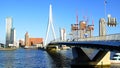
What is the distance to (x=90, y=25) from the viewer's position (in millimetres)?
197375

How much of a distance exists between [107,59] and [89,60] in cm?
465

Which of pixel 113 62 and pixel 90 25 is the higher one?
pixel 90 25

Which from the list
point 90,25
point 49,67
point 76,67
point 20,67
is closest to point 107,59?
point 76,67

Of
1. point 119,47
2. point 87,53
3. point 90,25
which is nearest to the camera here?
point 119,47

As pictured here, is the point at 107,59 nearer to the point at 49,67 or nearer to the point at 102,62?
the point at 102,62

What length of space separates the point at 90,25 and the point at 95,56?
10998cm

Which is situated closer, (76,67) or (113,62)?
(76,67)

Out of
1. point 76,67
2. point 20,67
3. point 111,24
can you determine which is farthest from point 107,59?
point 111,24

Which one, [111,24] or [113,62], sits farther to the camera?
[113,62]

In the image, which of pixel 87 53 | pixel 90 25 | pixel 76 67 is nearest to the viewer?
pixel 76 67

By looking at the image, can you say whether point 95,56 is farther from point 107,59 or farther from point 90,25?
point 90,25

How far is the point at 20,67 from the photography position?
298 feet

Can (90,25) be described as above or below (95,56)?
above

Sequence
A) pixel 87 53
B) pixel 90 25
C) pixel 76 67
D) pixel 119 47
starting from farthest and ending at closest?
1. pixel 90 25
2. pixel 87 53
3. pixel 76 67
4. pixel 119 47
